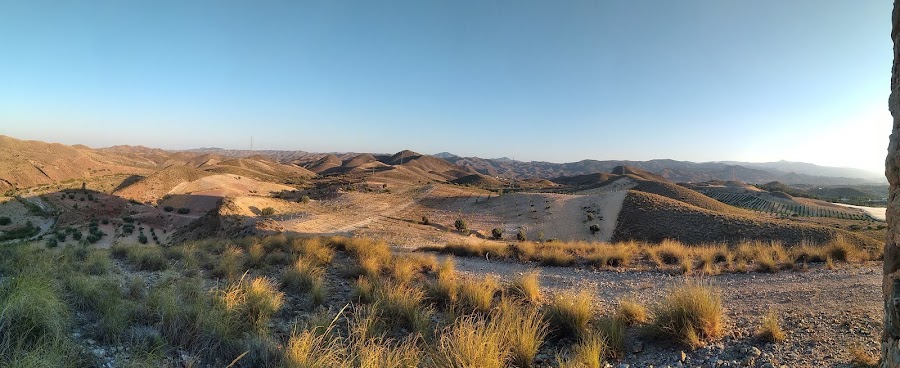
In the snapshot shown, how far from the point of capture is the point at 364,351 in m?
3.79

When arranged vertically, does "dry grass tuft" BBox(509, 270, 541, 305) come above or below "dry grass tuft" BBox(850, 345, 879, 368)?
below

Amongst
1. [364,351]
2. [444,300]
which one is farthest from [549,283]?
[364,351]

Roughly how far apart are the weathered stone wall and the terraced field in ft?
172

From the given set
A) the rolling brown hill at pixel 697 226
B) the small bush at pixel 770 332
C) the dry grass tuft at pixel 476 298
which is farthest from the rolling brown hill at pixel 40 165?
the rolling brown hill at pixel 697 226

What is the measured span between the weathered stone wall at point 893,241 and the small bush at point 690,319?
6.76 feet

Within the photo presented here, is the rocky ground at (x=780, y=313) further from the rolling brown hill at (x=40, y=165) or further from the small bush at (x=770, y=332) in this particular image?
the rolling brown hill at (x=40, y=165)

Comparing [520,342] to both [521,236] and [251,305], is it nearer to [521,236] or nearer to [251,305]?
[251,305]

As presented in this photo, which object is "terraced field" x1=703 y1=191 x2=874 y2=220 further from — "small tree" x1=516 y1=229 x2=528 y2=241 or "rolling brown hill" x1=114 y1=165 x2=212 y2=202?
"rolling brown hill" x1=114 y1=165 x2=212 y2=202

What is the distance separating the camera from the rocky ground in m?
4.35

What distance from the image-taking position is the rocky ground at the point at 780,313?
4.35 m

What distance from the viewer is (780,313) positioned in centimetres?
580

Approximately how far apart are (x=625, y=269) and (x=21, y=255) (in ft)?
47.2

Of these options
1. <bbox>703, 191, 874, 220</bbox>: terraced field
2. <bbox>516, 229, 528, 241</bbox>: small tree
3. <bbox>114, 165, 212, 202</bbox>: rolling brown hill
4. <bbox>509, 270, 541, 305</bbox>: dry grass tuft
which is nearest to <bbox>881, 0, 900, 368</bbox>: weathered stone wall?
<bbox>509, 270, 541, 305</bbox>: dry grass tuft

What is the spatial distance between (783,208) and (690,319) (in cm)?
6065
